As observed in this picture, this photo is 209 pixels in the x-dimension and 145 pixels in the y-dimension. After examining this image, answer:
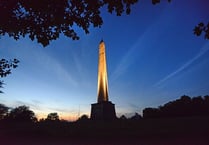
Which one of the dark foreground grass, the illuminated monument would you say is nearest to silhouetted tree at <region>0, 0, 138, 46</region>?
the dark foreground grass

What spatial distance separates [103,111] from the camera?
87.6 ft

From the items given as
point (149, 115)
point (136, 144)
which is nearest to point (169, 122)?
point (136, 144)

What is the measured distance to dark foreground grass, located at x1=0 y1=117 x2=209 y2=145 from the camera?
1222cm

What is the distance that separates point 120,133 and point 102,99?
12.6 metres

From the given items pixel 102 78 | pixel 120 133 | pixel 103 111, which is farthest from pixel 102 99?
pixel 120 133

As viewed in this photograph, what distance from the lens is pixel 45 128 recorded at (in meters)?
19.7

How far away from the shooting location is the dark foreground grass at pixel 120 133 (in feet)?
40.1

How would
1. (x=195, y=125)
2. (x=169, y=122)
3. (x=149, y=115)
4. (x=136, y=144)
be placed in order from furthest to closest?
(x=149, y=115) < (x=169, y=122) < (x=195, y=125) < (x=136, y=144)

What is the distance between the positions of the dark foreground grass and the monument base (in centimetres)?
726

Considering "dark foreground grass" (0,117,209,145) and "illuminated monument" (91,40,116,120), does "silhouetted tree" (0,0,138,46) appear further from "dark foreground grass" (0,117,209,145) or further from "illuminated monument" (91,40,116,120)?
"illuminated monument" (91,40,116,120)

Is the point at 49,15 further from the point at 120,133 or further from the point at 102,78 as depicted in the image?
the point at 102,78

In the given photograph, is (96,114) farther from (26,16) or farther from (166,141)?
(26,16)

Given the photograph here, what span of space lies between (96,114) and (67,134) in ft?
32.6

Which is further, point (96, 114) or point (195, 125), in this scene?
point (96, 114)
